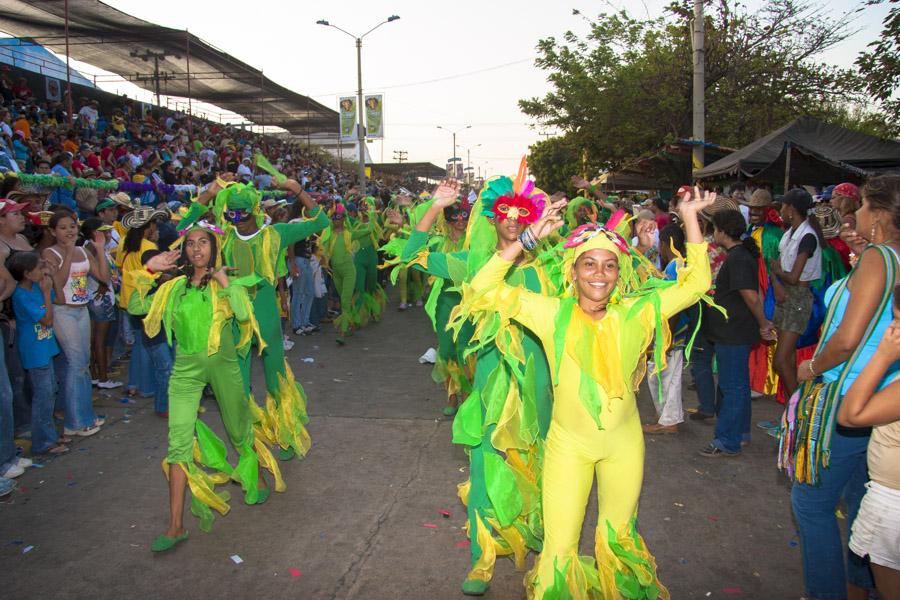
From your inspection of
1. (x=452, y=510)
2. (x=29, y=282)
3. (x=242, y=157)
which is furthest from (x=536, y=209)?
(x=242, y=157)

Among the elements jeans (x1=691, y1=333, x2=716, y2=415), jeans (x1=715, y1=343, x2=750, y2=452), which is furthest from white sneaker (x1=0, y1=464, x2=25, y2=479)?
jeans (x1=691, y1=333, x2=716, y2=415)

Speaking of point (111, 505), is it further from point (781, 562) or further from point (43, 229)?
point (781, 562)

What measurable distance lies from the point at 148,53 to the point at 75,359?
20068 millimetres

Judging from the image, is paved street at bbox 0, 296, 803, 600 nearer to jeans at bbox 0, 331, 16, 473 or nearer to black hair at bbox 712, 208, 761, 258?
jeans at bbox 0, 331, 16, 473

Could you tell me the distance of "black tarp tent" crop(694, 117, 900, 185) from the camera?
9.83m

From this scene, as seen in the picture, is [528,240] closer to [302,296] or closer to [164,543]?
[164,543]

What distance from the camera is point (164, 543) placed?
13.5 feet

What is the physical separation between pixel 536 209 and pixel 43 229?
481 centimetres

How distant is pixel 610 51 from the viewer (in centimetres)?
2348

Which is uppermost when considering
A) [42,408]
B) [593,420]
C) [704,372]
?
[593,420]

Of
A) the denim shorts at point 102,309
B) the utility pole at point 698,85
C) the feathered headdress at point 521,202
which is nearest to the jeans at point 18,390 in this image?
the denim shorts at point 102,309

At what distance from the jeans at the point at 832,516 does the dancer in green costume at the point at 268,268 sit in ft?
11.9

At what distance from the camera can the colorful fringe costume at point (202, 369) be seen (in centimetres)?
422

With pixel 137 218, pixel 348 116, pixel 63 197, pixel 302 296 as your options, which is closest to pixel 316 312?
pixel 302 296
